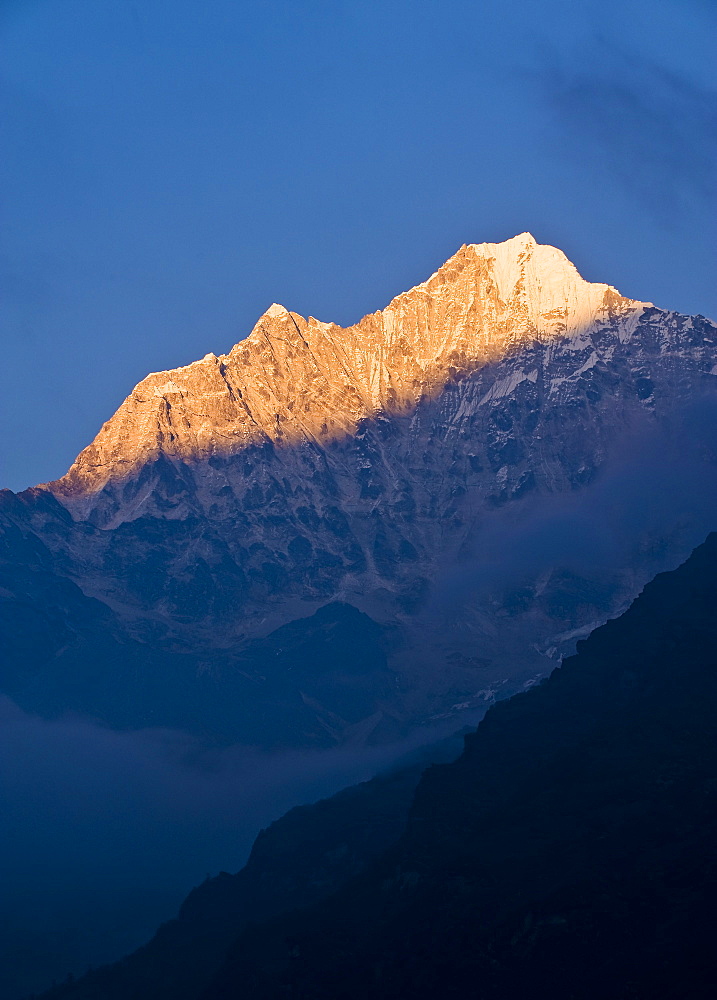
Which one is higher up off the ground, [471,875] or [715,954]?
[471,875]

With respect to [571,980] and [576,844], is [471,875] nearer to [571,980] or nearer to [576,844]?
[576,844]

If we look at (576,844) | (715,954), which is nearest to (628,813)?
(576,844)

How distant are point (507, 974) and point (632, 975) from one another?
52.0 feet

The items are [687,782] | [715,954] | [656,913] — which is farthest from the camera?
[687,782]

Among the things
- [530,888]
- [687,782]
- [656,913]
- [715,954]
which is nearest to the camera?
[715,954]

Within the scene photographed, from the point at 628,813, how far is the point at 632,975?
34.8 meters

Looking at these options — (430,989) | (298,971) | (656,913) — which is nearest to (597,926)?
(656,913)

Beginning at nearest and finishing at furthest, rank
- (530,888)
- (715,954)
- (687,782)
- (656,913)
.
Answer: (715,954) < (656,913) < (530,888) < (687,782)

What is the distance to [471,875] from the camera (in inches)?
7785

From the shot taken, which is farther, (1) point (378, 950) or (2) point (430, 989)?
(1) point (378, 950)

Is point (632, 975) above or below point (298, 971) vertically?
below

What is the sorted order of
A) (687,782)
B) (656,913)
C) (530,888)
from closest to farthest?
(656,913), (530,888), (687,782)

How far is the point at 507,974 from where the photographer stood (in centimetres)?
17488

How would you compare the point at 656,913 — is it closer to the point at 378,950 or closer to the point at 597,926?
the point at 597,926
